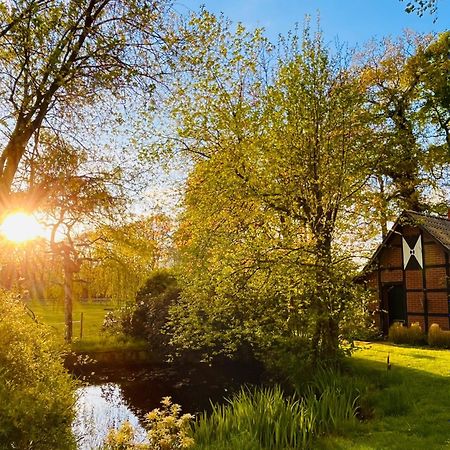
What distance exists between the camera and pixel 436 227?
19031mm

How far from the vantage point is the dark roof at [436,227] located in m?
17.7

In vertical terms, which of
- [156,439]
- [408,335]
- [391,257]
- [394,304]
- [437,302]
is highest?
[391,257]

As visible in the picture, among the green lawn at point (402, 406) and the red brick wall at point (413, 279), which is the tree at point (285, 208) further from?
the red brick wall at point (413, 279)

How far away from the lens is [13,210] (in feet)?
21.5

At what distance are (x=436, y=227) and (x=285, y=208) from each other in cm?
1099

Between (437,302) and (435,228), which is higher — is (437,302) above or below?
below

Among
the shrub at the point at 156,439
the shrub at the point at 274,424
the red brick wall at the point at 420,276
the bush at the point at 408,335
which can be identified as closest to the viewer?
the shrub at the point at 156,439

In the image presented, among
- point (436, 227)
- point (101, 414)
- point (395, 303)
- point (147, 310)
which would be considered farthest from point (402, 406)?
point (147, 310)

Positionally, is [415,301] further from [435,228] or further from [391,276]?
[435,228]

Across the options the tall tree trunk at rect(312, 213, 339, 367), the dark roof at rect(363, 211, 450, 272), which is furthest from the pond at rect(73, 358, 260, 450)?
the dark roof at rect(363, 211, 450, 272)

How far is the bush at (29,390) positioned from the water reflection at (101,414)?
394cm

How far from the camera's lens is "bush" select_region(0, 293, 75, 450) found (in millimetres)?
4363

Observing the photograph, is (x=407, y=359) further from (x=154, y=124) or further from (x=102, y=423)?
(x=154, y=124)

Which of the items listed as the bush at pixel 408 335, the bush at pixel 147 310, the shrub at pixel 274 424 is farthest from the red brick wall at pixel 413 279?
the shrub at pixel 274 424
